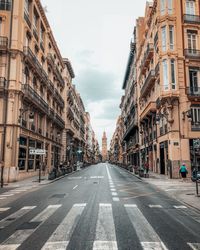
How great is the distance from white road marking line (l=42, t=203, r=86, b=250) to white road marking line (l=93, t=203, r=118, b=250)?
2.20 ft

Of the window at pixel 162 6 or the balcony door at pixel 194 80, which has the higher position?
the window at pixel 162 6

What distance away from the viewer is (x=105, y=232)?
6.06 m

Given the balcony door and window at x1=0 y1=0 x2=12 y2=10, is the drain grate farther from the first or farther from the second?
window at x1=0 y1=0 x2=12 y2=10

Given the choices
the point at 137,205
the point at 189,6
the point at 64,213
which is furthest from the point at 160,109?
the point at 64,213

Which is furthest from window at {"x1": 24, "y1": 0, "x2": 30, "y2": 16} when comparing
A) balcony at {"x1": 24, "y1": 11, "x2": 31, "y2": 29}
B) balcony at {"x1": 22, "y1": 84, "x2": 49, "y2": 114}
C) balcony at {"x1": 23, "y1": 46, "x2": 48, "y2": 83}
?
balcony at {"x1": 22, "y1": 84, "x2": 49, "y2": 114}

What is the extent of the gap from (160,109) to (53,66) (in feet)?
65.2

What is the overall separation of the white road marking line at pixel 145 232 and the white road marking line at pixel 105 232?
2.07 ft

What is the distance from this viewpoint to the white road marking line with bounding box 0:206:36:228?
7.27 m

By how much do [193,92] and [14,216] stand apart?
23.3m

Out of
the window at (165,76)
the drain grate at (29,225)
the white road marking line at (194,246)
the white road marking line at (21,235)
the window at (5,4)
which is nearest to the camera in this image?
the white road marking line at (194,246)

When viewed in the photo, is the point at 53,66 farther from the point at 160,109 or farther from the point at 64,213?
the point at 64,213

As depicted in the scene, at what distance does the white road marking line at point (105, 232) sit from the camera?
509cm

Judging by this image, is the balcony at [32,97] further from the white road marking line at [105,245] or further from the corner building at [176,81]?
the white road marking line at [105,245]

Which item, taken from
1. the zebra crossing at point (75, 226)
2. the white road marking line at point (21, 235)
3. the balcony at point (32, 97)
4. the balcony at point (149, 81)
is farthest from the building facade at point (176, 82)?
the white road marking line at point (21, 235)
